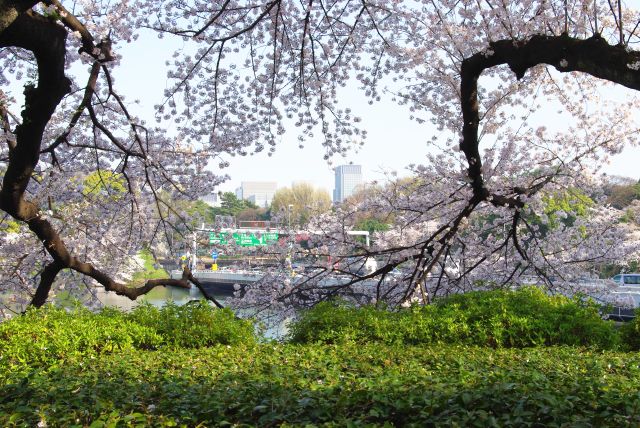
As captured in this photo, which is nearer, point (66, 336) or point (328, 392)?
point (328, 392)

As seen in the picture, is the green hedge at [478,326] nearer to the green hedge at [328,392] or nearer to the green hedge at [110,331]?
the green hedge at [110,331]

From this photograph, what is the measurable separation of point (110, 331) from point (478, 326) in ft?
11.1

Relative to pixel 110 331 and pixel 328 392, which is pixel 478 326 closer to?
pixel 328 392

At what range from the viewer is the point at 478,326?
6109mm

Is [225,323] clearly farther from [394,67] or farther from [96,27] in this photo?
[394,67]

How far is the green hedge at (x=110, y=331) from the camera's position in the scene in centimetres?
493

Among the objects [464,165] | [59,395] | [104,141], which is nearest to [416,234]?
[464,165]

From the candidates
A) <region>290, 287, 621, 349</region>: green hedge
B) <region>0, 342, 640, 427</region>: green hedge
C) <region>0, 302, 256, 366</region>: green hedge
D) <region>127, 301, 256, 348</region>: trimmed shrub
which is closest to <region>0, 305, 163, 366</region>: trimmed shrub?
<region>0, 302, 256, 366</region>: green hedge

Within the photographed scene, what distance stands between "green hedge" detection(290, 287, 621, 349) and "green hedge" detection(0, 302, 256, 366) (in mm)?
837

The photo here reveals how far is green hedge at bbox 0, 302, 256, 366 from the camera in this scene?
4930mm

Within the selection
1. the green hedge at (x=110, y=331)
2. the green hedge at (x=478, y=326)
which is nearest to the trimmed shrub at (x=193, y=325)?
the green hedge at (x=110, y=331)

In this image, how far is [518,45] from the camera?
553 cm

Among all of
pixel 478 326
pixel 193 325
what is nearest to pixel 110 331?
pixel 193 325

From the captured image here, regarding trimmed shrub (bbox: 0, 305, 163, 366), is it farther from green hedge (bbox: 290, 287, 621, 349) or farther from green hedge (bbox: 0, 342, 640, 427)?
green hedge (bbox: 290, 287, 621, 349)
